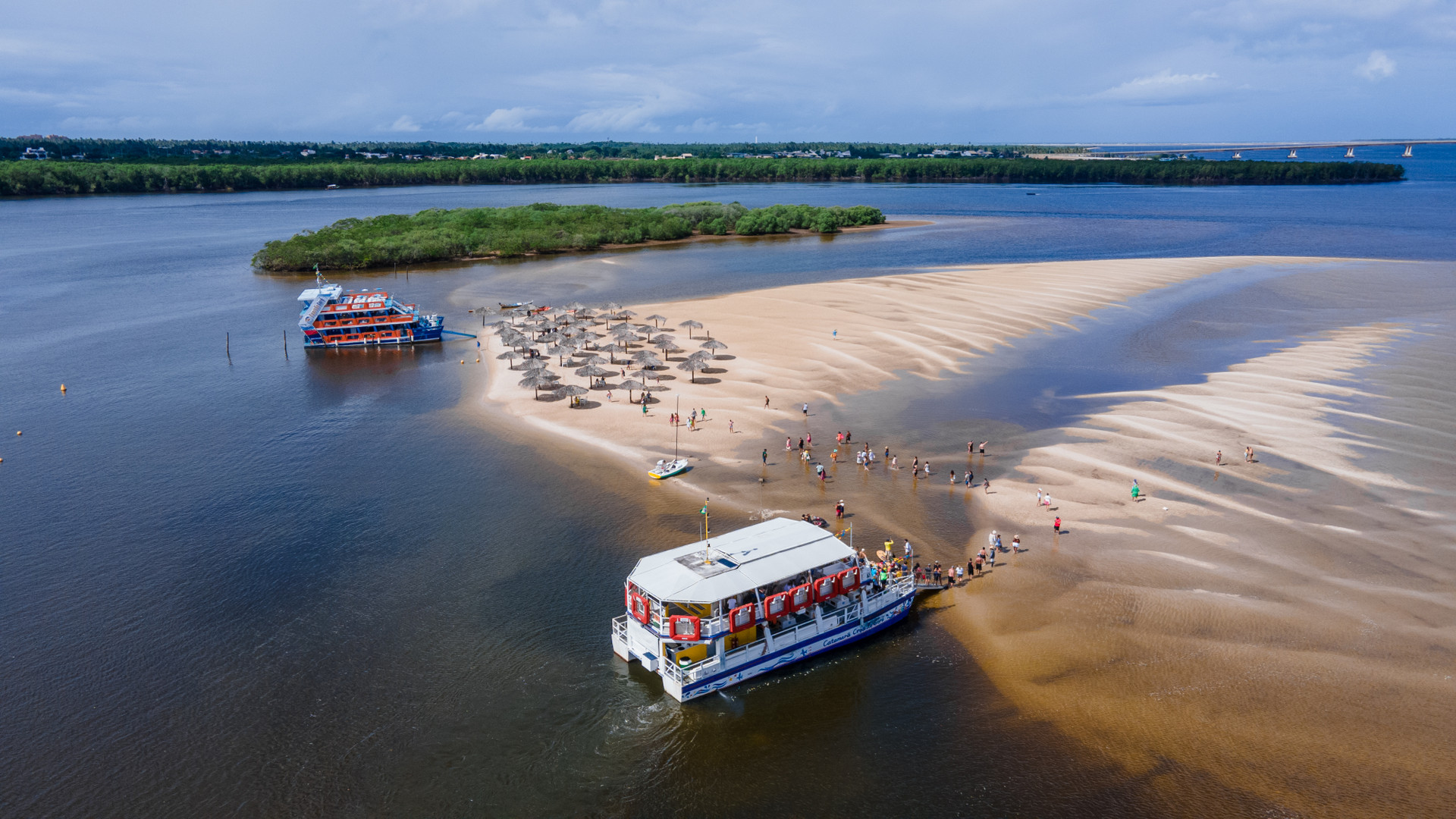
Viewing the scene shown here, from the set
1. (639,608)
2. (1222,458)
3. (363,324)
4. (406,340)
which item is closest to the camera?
(639,608)

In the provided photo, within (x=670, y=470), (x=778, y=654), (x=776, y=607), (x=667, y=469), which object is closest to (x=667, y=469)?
(x=667, y=469)

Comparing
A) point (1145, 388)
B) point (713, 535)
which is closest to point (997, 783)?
point (713, 535)

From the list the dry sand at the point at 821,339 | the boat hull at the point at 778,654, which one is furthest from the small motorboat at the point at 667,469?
the boat hull at the point at 778,654

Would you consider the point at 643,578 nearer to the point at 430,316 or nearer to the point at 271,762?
the point at 271,762

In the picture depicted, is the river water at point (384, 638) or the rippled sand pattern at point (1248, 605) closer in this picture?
the river water at point (384, 638)

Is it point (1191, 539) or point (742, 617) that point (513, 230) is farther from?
point (1191, 539)

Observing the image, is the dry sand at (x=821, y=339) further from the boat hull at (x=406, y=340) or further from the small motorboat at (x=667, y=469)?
the boat hull at (x=406, y=340)
